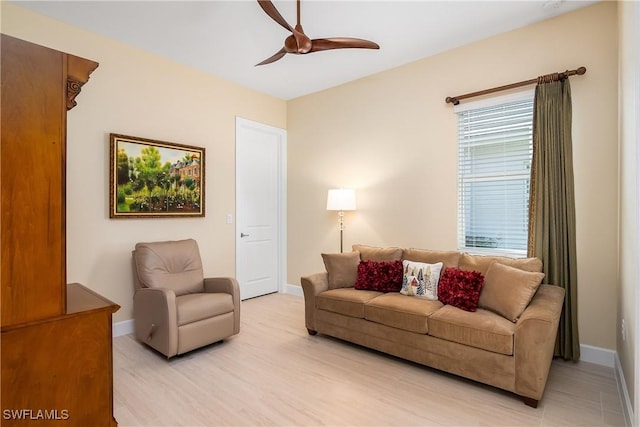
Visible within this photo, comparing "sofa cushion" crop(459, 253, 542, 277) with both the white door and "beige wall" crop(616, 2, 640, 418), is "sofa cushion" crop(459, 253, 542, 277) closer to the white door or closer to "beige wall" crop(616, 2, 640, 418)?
"beige wall" crop(616, 2, 640, 418)

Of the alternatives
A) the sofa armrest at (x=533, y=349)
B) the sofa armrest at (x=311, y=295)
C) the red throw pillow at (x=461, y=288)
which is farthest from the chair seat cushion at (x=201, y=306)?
the sofa armrest at (x=533, y=349)

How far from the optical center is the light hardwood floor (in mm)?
2014

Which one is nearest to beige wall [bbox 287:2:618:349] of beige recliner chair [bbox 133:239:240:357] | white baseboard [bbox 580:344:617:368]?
white baseboard [bbox 580:344:617:368]

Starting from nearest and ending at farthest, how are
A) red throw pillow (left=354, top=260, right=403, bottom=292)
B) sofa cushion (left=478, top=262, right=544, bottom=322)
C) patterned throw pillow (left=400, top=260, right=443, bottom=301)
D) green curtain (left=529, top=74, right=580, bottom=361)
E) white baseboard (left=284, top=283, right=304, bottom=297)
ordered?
sofa cushion (left=478, top=262, right=544, bottom=322), green curtain (left=529, top=74, right=580, bottom=361), patterned throw pillow (left=400, top=260, right=443, bottom=301), red throw pillow (left=354, top=260, right=403, bottom=292), white baseboard (left=284, top=283, right=304, bottom=297)

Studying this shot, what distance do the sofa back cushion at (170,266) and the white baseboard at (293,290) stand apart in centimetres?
185

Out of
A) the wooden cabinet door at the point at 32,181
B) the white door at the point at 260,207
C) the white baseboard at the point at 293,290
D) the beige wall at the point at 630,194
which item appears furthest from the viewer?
the white baseboard at the point at 293,290

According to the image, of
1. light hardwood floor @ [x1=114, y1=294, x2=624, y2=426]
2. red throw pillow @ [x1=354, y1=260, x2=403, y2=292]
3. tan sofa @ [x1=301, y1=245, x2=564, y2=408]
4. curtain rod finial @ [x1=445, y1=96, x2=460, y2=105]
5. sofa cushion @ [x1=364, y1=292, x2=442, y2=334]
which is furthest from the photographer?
curtain rod finial @ [x1=445, y1=96, x2=460, y2=105]

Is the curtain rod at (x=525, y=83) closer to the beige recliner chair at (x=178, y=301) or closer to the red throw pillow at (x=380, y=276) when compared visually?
→ the red throw pillow at (x=380, y=276)

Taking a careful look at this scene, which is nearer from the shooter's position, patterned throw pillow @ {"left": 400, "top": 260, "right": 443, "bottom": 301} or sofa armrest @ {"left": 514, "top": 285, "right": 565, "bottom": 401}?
sofa armrest @ {"left": 514, "top": 285, "right": 565, "bottom": 401}

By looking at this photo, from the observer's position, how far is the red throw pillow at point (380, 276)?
3256 millimetres

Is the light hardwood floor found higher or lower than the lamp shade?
lower

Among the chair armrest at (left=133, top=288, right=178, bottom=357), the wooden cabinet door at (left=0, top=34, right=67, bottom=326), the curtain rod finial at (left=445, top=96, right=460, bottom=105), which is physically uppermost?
the curtain rod finial at (left=445, top=96, right=460, bottom=105)

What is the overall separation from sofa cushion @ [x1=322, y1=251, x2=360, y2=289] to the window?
1.17 m

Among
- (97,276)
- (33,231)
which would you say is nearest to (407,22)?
(33,231)
